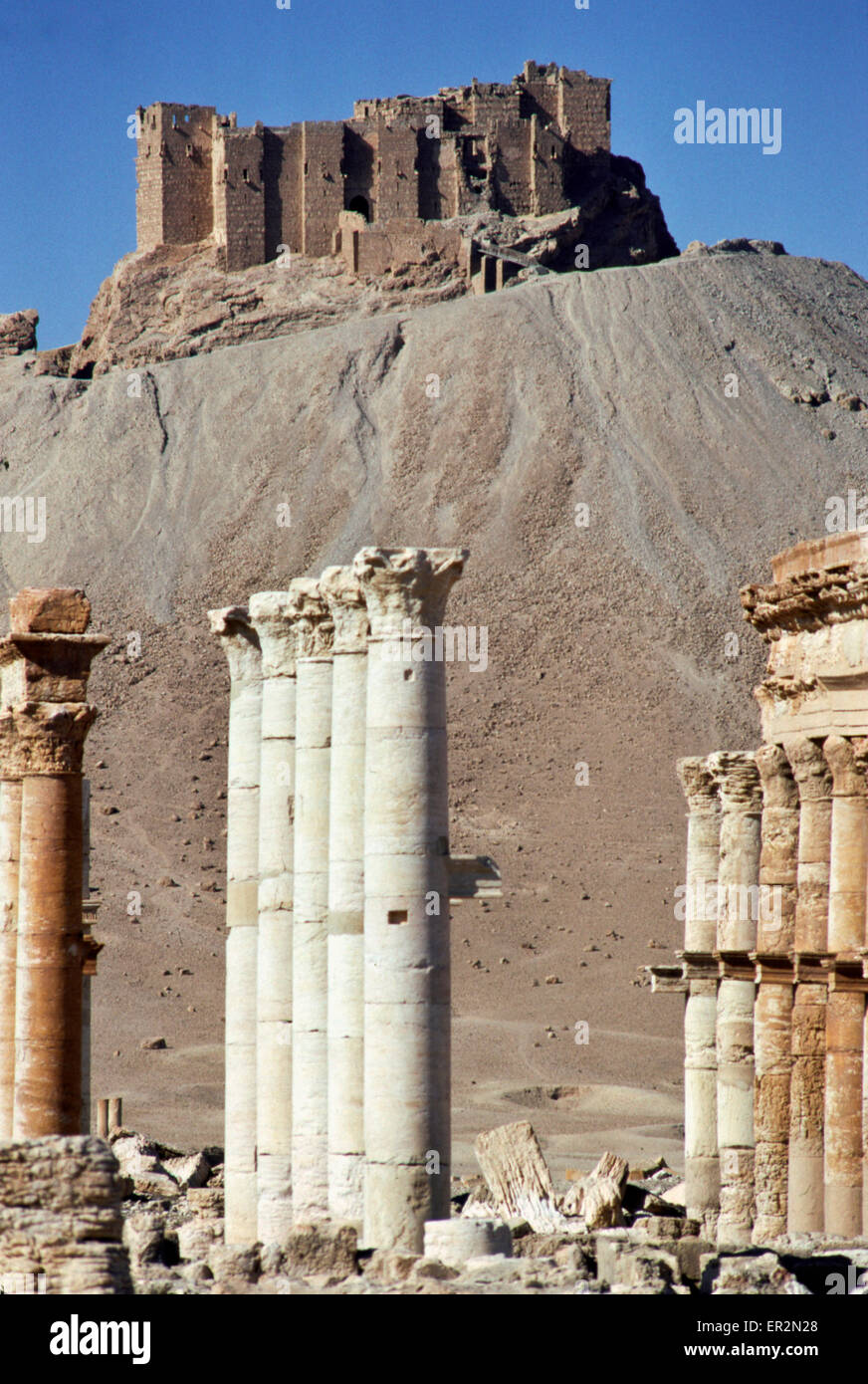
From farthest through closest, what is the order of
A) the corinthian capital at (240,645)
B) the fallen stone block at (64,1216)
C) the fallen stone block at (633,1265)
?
the corinthian capital at (240,645) → the fallen stone block at (633,1265) → the fallen stone block at (64,1216)

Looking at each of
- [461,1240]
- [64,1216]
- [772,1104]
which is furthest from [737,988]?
[64,1216]

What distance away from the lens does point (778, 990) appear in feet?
61.7

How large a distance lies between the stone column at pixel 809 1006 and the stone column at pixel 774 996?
465 mm

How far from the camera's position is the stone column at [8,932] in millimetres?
18188

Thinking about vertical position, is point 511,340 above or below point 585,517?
above

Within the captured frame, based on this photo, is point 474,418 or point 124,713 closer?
point 124,713

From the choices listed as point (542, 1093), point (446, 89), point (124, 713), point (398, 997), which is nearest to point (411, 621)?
point (398, 997)

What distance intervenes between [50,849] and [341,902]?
2280 mm

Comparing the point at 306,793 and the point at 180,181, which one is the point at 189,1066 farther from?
the point at 180,181

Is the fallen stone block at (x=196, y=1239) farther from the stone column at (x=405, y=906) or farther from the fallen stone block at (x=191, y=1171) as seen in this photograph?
the fallen stone block at (x=191, y=1171)

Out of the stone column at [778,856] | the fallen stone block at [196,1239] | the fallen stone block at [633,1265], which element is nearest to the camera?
the fallen stone block at [633,1265]

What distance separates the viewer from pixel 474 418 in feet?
270

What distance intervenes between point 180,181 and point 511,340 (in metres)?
18.4

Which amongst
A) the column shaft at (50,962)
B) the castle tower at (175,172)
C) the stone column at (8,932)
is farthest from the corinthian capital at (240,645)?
the castle tower at (175,172)
